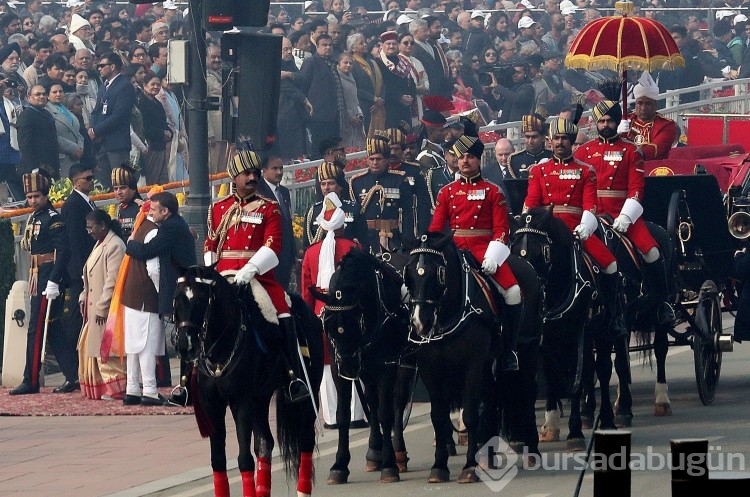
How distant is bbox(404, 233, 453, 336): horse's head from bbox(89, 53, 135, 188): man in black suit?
35.8 feet

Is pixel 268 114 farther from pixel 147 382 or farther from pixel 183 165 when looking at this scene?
pixel 183 165

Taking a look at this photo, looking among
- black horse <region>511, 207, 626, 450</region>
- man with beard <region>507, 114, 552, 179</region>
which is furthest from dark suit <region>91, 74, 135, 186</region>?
black horse <region>511, 207, 626, 450</region>

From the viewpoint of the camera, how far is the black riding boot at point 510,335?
13.2 m

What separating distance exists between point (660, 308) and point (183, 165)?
1053 centimetres

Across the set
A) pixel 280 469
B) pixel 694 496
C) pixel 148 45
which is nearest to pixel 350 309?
pixel 280 469

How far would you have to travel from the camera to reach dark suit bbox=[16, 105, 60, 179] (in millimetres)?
21344

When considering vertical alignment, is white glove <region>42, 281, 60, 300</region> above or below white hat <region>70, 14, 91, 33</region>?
below

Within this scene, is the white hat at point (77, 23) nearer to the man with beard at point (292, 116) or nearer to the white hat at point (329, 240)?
the man with beard at point (292, 116)

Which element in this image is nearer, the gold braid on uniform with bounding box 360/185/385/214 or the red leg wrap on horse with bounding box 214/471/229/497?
the red leg wrap on horse with bounding box 214/471/229/497

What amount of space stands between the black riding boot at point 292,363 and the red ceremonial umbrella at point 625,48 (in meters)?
6.46

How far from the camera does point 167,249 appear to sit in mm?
16891

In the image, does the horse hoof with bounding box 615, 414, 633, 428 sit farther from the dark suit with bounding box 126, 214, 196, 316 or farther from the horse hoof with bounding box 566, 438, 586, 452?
the dark suit with bounding box 126, 214, 196, 316

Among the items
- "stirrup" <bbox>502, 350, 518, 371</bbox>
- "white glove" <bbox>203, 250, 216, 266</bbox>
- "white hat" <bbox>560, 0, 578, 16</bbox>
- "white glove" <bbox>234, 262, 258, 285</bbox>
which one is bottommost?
"stirrup" <bbox>502, 350, 518, 371</bbox>

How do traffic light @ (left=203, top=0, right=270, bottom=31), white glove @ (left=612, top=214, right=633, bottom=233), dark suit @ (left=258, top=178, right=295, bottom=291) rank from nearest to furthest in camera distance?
white glove @ (left=612, top=214, right=633, bottom=233), traffic light @ (left=203, top=0, right=270, bottom=31), dark suit @ (left=258, top=178, right=295, bottom=291)
